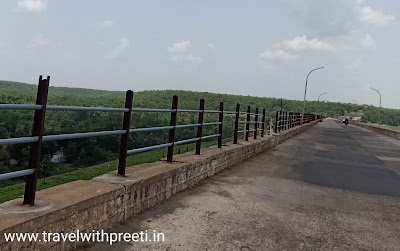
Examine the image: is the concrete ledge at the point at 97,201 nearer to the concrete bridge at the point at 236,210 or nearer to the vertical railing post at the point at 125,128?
the concrete bridge at the point at 236,210

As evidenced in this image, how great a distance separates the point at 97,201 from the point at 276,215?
8.13 feet

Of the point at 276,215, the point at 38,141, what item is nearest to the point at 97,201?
the point at 38,141

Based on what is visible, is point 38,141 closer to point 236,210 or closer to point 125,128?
point 125,128

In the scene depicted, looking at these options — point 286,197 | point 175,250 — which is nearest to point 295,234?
point 175,250

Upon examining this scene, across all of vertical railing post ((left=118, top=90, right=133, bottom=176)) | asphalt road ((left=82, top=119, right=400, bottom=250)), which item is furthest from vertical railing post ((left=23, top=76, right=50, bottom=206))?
vertical railing post ((left=118, top=90, right=133, bottom=176))

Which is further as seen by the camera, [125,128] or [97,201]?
[125,128]

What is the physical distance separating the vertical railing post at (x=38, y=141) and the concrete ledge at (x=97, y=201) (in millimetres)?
123

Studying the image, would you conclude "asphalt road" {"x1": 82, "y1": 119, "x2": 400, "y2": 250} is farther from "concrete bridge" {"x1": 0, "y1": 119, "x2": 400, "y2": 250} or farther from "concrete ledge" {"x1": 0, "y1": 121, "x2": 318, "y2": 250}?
"concrete ledge" {"x1": 0, "y1": 121, "x2": 318, "y2": 250}

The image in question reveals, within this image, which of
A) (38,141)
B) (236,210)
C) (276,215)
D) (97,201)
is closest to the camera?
(38,141)

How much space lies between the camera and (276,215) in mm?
4812

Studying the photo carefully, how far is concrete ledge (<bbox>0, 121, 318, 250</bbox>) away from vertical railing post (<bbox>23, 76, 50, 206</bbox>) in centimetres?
12

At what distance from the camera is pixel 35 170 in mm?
3111

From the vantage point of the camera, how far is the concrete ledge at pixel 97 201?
2.79 meters

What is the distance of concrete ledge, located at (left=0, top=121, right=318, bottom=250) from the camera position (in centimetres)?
279
